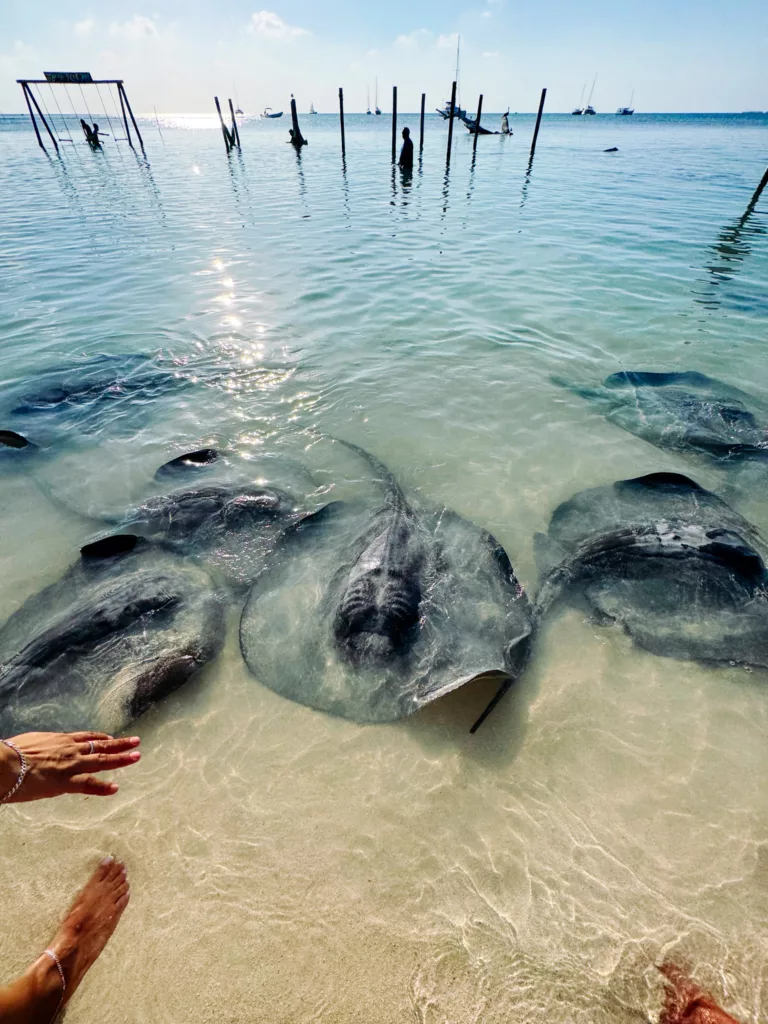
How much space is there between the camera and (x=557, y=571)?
5.33 metres

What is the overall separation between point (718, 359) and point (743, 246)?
1136 centimetres

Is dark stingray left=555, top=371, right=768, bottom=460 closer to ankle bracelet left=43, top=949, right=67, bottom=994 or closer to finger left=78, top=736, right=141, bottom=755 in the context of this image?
finger left=78, top=736, right=141, bottom=755

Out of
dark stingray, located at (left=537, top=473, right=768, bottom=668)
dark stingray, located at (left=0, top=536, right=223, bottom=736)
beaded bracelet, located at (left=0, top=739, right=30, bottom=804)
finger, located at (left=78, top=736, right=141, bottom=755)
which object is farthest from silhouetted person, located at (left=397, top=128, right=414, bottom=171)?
beaded bracelet, located at (left=0, top=739, right=30, bottom=804)

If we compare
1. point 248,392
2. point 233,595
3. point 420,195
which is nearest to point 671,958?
point 233,595

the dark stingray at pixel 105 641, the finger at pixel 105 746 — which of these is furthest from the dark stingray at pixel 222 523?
the finger at pixel 105 746

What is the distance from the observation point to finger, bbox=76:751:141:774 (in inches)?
118

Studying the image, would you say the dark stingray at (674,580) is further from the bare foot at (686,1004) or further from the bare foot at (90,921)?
the bare foot at (90,921)

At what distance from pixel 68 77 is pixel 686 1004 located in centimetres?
6094

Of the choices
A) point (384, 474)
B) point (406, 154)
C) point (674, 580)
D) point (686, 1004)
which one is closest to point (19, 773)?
point (686, 1004)

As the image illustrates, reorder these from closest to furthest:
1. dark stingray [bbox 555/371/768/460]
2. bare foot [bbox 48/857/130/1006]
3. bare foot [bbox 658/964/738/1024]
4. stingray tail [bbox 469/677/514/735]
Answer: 1. bare foot [bbox 658/964/738/1024]
2. bare foot [bbox 48/857/130/1006]
3. stingray tail [bbox 469/677/514/735]
4. dark stingray [bbox 555/371/768/460]

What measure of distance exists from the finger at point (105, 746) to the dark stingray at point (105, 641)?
86 cm

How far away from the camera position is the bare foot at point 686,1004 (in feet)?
8.82

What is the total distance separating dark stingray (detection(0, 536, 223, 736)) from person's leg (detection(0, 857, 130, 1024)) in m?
1.10

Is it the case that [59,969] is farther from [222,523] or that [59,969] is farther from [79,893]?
[222,523]
